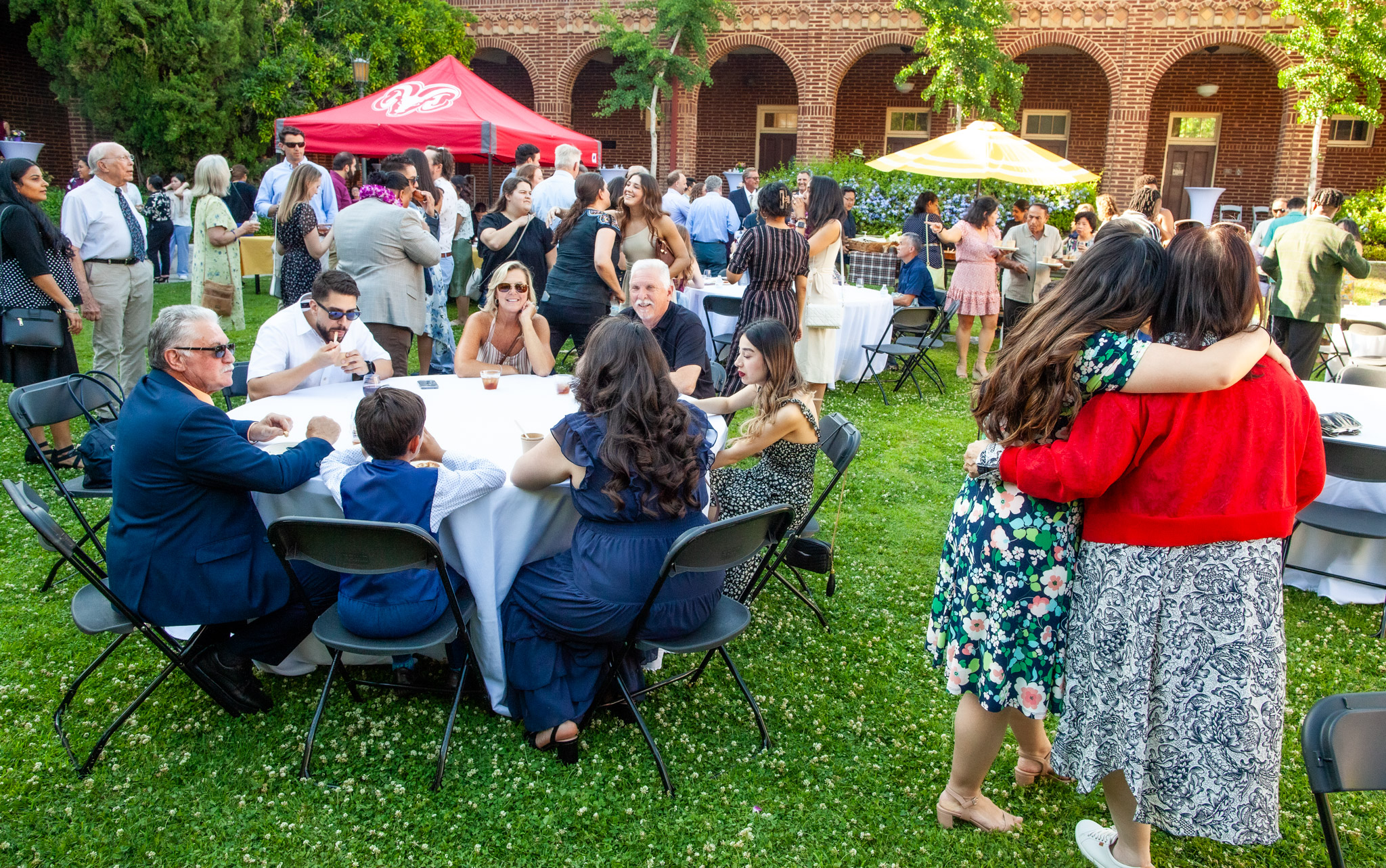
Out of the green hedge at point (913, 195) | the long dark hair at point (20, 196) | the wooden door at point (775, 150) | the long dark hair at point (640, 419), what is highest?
the wooden door at point (775, 150)

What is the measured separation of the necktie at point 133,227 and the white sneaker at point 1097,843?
611 centimetres

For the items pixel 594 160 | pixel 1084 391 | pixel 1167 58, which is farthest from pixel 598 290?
pixel 1167 58

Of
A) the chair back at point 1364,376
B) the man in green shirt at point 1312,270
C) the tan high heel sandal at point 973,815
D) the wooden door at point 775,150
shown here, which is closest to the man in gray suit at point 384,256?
the tan high heel sandal at point 973,815

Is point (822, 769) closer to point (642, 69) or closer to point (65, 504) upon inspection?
point (65, 504)

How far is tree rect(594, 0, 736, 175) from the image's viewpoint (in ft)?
57.8

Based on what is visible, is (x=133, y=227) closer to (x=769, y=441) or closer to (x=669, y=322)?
(x=669, y=322)

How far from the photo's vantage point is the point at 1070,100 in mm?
20188

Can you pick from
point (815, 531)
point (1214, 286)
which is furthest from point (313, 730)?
point (1214, 286)

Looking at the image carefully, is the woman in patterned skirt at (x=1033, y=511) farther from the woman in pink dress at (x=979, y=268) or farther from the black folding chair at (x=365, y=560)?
the woman in pink dress at (x=979, y=268)

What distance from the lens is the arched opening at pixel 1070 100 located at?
19984 mm

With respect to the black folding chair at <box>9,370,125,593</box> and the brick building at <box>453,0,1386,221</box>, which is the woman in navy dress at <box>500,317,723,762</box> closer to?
the black folding chair at <box>9,370,125,593</box>

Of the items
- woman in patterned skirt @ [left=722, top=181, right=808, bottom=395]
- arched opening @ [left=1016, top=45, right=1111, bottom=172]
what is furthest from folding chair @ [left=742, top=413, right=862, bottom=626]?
arched opening @ [left=1016, top=45, right=1111, bottom=172]

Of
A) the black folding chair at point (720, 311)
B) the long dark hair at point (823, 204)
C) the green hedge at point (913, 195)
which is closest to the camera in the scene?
the long dark hair at point (823, 204)

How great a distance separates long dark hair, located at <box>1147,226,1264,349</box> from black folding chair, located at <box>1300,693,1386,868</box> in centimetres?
76
